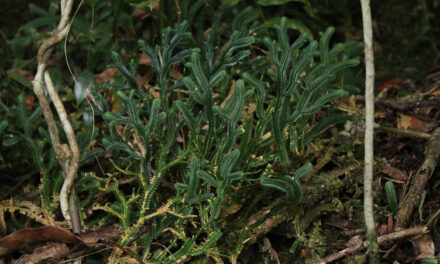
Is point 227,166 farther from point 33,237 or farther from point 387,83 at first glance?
point 387,83

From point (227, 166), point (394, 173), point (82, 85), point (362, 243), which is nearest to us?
point (227, 166)

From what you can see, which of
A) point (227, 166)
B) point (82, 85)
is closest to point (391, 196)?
point (227, 166)

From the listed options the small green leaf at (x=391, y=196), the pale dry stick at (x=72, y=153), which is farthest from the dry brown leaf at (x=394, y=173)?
the pale dry stick at (x=72, y=153)

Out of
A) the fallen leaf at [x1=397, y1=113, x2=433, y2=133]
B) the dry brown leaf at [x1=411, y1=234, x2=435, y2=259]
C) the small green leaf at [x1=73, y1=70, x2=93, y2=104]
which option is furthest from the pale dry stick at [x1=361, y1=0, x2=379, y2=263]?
the small green leaf at [x1=73, y1=70, x2=93, y2=104]

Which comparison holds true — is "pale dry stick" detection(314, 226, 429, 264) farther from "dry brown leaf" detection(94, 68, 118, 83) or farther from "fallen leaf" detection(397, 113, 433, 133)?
"dry brown leaf" detection(94, 68, 118, 83)

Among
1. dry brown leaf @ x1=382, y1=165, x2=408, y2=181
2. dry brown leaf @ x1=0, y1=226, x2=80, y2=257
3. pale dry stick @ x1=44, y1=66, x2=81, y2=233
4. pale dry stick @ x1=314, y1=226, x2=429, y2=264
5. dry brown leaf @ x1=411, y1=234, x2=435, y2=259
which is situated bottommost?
dry brown leaf @ x1=411, y1=234, x2=435, y2=259

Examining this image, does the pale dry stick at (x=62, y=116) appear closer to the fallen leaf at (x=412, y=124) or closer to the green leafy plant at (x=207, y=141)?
the green leafy plant at (x=207, y=141)

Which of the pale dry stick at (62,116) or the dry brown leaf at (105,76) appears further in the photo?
the dry brown leaf at (105,76)

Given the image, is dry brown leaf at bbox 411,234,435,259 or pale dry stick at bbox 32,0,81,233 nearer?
dry brown leaf at bbox 411,234,435,259

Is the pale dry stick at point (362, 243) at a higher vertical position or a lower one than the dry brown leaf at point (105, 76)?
lower
